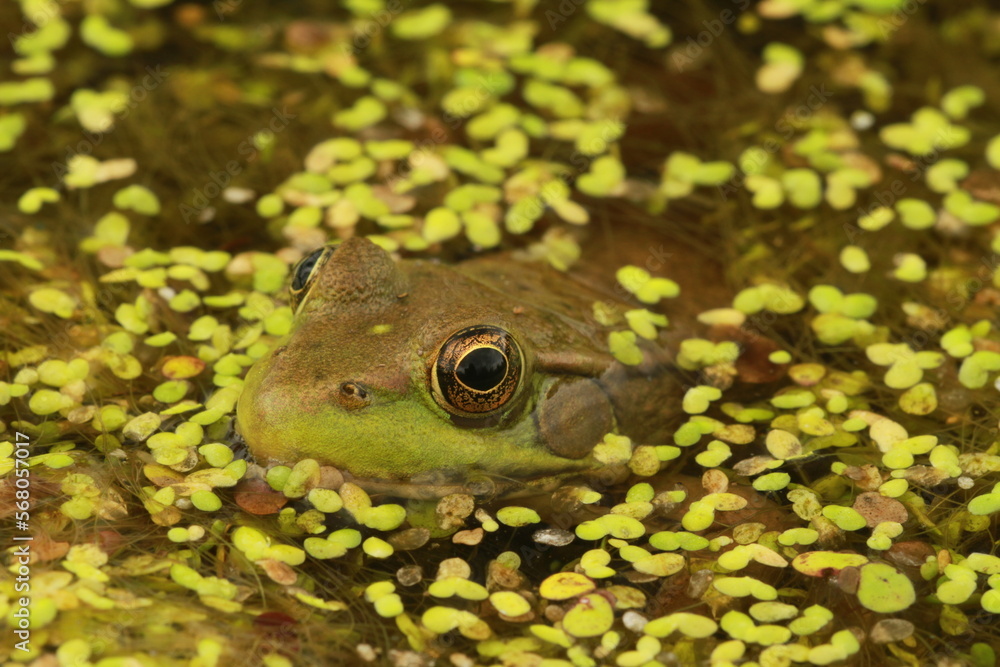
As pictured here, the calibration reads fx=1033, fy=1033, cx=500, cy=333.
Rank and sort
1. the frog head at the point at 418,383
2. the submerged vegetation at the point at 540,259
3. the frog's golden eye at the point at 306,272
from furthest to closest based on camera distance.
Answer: the frog's golden eye at the point at 306,272
the frog head at the point at 418,383
the submerged vegetation at the point at 540,259

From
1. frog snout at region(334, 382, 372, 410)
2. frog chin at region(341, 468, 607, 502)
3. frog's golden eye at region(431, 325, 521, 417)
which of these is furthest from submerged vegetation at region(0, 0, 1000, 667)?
frog's golden eye at region(431, 325, 521, 417)

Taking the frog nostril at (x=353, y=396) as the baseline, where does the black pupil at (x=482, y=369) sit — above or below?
above

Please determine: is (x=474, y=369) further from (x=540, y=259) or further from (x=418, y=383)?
(x=540, y=259)

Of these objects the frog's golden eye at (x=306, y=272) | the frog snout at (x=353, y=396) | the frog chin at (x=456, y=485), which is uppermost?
the frog's golden eye at (x=306, y=272)

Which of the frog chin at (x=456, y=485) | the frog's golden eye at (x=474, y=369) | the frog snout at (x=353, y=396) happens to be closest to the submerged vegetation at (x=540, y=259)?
the frog chin at (x=456, y=485)

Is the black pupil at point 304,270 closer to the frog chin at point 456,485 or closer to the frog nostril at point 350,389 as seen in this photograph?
the frog nostril at point 350,389

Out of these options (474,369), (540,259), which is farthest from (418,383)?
(540,259)

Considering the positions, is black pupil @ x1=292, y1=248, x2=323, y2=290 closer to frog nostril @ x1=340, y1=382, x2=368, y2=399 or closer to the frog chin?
frog nostril @ x1=340, y1=382, x2=368, y2=399
